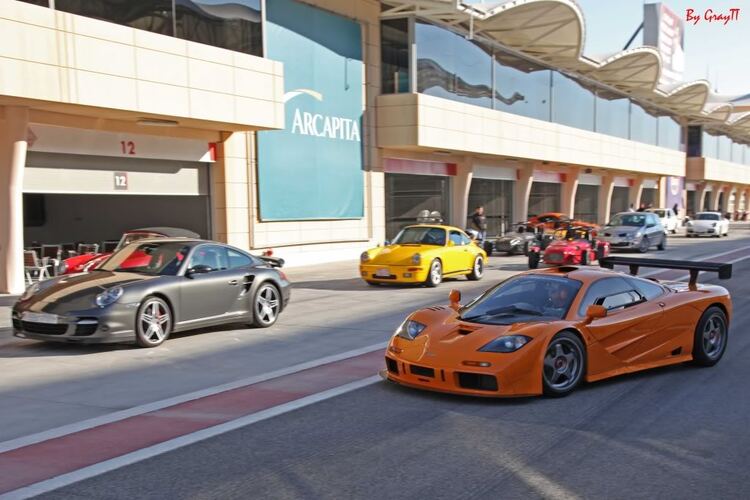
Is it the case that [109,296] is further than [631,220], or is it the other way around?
[631,220]

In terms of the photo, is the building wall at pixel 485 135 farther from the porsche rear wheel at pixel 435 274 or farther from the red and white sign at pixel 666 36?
the red and white sign at pixel 666 36

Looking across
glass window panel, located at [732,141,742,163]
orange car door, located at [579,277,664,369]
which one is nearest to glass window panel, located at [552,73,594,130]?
orange car door, located at [579,277,664,369]

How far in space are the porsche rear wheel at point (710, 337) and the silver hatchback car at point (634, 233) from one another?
1926 centimetres

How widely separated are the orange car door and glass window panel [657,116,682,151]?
183 feet

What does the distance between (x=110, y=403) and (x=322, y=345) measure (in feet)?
11.5

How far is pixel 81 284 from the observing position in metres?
9.32

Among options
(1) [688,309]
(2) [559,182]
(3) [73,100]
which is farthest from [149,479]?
(2) [559,182]

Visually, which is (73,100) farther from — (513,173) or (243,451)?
(513,173)

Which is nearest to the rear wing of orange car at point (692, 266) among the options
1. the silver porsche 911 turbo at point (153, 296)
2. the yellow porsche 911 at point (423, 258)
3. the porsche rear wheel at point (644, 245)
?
the silver porsche 911 turbo at point (153, 296)

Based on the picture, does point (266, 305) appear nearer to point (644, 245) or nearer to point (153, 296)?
point (153, 296)

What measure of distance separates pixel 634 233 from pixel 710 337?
64.7 feet

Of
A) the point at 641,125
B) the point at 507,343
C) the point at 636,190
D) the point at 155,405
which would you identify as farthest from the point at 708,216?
the point at 155,405

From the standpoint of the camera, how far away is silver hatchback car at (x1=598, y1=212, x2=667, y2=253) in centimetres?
2698

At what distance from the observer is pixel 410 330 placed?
716 centimetres
